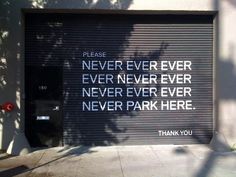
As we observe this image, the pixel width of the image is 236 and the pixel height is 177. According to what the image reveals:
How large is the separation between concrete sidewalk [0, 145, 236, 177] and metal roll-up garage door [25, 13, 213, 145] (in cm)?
51

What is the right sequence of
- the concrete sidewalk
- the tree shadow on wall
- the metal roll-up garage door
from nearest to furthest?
the concrete sidewalk
the tree shadow on wall
the metal roll-up garage door

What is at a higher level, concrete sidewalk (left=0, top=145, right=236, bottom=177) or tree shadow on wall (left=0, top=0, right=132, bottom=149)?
tree shadow on wall (left=0, top=0, right=132, bottom=149)

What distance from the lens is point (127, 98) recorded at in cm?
1288

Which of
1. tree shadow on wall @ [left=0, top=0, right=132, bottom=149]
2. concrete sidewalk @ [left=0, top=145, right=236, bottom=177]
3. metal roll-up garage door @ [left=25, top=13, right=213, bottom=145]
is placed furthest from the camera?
metal roll-up garage door @ [left=25, top=13, right=213, bottom=145]

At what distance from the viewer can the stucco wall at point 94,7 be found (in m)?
12.1

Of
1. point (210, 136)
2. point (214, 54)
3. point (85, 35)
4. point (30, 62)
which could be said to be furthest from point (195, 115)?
point (30, 62)

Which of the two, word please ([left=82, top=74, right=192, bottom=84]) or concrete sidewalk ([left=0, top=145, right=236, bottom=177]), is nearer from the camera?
concrete sidewalk ([left=0, top=145, right=236, bottom=177])

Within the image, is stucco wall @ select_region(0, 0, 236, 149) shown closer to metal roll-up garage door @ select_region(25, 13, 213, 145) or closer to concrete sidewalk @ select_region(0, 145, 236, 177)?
metal roll-up garage door @ select_region(25, 13, 213, 145)

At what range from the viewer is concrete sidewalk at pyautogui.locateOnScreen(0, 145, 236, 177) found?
9.74 m

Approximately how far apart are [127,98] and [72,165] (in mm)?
2976

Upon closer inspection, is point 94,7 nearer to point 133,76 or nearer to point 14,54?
point 133,76

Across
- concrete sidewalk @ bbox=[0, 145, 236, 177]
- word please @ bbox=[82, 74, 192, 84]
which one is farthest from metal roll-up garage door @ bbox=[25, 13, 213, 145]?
concrete sidewalk @ bbox=[0, 145, 236, 177]

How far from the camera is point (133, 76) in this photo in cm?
1284

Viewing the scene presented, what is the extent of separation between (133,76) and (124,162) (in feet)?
9.24
